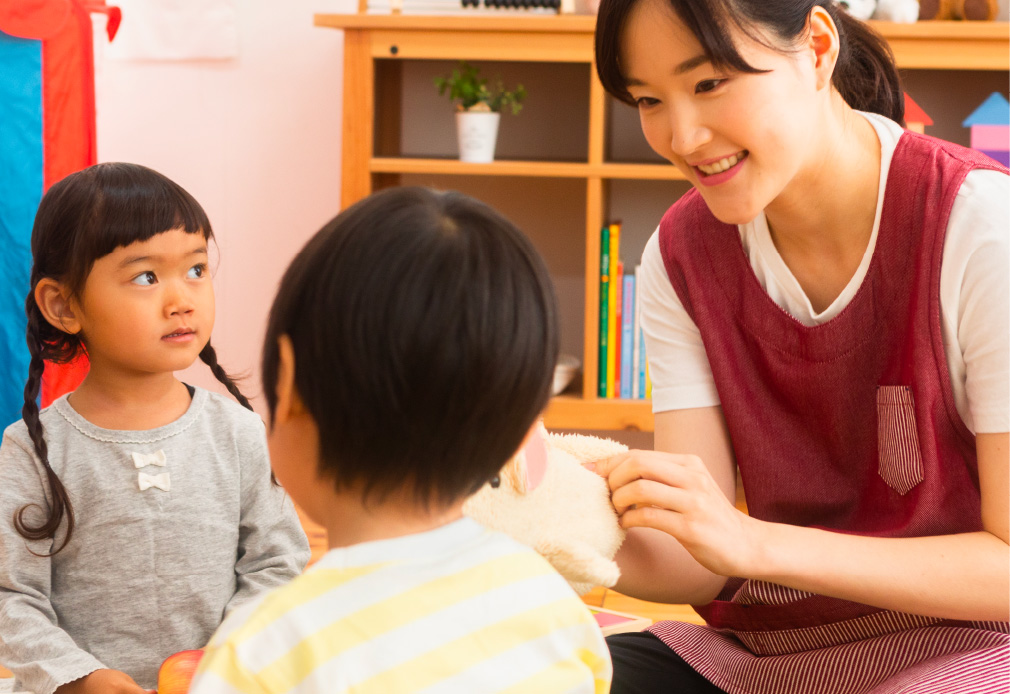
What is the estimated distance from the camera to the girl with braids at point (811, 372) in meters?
0.82

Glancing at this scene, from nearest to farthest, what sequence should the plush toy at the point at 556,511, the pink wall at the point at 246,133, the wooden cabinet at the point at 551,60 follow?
the plush toy at the point at 556,511 → the wooden cabinet at the point at 551,60 → the pink wall at the point at 246,133

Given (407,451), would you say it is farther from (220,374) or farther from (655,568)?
(220,374)

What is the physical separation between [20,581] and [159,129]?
190 centimetres

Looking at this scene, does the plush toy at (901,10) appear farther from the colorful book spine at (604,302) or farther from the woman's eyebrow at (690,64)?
the woman's eyebrow at (690,64)

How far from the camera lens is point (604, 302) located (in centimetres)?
230

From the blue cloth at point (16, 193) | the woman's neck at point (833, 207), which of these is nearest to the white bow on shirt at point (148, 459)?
the woman's neck at point (833, 207)

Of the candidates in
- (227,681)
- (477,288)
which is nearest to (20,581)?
(227,681)

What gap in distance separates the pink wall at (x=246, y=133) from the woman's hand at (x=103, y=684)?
171 centimetres

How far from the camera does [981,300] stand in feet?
2.76

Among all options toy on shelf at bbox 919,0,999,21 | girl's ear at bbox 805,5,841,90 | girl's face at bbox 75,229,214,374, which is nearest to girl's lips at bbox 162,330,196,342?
girl's face at bbox 75,229,214,374

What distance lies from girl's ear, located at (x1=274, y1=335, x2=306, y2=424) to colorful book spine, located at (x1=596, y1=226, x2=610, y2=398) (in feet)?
5.71

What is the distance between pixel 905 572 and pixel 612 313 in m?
1.50

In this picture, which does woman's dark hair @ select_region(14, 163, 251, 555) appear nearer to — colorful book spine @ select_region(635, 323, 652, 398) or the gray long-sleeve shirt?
the gray long-sleeve shirt

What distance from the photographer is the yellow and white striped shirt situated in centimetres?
53
